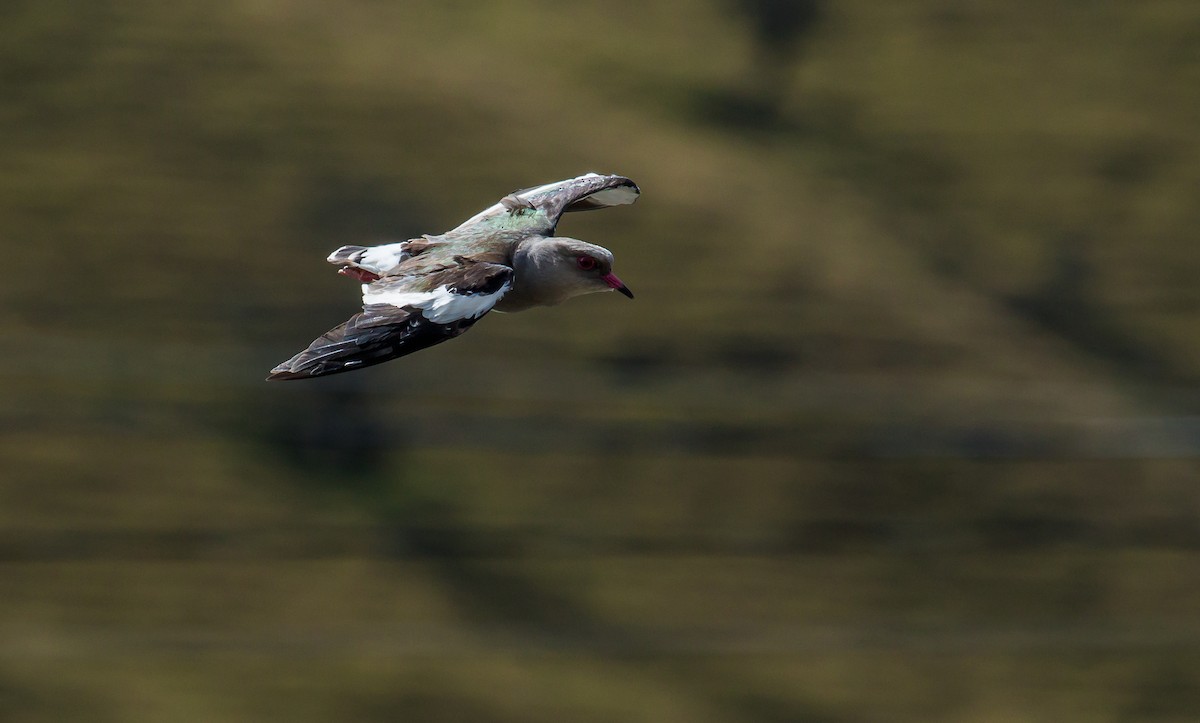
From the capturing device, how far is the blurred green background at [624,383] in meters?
24.9

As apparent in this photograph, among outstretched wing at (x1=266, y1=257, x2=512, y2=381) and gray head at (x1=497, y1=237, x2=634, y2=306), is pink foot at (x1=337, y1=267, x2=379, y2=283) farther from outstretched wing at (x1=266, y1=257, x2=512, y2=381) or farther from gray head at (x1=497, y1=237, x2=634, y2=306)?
gray head at (x1=497, y1=237, x2=634, y2=306)

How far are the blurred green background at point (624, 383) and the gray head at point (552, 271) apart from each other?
14.5 m

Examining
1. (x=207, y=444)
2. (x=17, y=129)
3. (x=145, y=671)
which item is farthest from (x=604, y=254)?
(x=17, y=129)

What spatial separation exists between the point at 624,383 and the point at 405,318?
1978cm

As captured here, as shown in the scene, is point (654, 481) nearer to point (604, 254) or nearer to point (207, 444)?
point (207, 444)

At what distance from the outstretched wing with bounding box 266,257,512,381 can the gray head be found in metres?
0.70

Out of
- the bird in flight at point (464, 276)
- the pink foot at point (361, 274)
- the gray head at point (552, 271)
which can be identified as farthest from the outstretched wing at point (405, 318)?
the gray head at point (552, 271)

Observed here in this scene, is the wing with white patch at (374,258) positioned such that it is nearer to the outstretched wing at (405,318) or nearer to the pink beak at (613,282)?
the outstretched wing at (405,318)

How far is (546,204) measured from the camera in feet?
38.3

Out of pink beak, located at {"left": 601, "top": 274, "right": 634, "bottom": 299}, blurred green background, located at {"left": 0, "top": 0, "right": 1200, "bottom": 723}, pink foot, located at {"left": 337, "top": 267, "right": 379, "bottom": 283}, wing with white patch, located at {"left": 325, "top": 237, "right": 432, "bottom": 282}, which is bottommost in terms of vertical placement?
pink foot, located at {"left": 337, "top": 267, "right": 379, "bottom": 283}

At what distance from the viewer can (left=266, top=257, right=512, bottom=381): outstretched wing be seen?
7.95 metres

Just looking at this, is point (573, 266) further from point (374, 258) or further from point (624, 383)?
point (624, 383)

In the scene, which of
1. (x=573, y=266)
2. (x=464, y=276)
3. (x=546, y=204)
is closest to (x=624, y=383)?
(x=546, y=204)

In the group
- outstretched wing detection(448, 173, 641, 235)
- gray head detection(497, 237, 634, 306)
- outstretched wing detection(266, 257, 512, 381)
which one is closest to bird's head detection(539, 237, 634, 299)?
gray head detection(497, 237, 634, 306)
